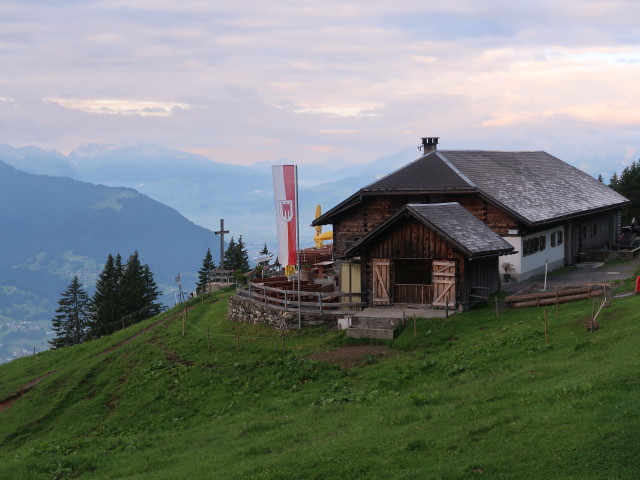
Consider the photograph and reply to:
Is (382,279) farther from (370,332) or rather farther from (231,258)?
(231,258)

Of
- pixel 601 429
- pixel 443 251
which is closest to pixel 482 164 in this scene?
pixel 443 251

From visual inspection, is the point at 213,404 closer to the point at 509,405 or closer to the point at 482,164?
the point at 509,405

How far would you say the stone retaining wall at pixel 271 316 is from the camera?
31391 mm

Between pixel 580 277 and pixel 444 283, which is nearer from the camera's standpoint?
pixel 444 283

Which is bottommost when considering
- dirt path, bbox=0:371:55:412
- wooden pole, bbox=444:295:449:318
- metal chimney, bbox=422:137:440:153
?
dirt path, bbox=0:371:55:412

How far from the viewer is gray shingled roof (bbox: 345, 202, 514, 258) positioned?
29688 mm

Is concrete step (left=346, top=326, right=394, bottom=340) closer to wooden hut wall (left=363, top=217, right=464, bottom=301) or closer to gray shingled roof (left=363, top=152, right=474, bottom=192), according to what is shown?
wooden hut wall (left=363, top=217, right=464, bottom=301)

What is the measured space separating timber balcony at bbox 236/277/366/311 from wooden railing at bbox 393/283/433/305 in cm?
154

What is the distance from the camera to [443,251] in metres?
30.4

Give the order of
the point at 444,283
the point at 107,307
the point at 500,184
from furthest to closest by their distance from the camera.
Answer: the point at 107,307
the point at 500,184
the point at 444,283

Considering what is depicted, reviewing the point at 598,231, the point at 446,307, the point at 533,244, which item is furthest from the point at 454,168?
the point at 598,231

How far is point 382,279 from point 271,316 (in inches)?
210

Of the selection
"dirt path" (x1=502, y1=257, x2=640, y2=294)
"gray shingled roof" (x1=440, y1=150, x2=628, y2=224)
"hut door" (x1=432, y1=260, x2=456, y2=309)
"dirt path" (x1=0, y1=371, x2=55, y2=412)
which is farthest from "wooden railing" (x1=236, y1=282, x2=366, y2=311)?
"dirt path" (x1=0, y1=371, x2=55, y2=412)

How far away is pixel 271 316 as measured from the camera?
33.2 m
